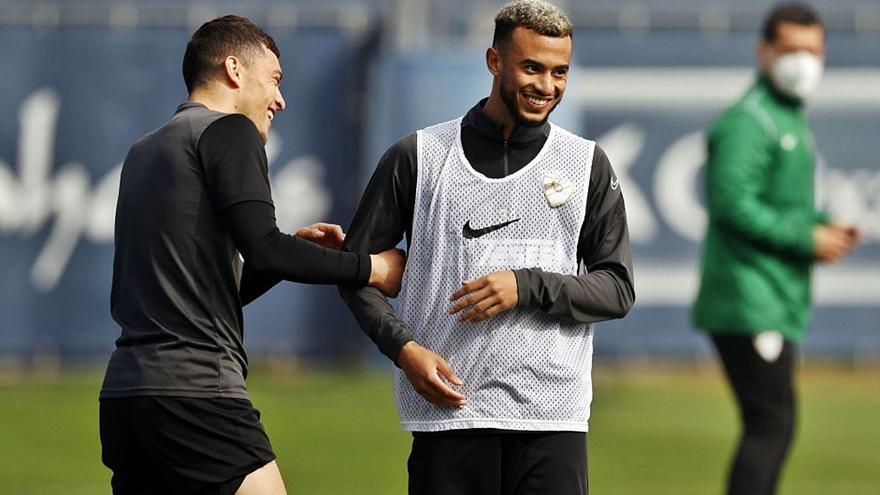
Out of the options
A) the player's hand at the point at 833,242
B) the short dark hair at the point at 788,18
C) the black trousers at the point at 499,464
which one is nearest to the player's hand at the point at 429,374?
the black trousers at the point at 499,464

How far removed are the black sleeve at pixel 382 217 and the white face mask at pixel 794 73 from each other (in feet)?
9.78

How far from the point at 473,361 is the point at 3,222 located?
12131mm

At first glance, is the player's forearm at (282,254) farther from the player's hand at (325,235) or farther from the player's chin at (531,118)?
the player's chin at (531,118)

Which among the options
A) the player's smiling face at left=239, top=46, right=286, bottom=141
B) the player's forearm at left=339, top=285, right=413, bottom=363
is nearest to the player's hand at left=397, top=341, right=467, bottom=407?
the player's forearm at left=339, top=285, right=413, bottom=363

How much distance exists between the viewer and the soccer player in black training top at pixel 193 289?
5117 millimetres

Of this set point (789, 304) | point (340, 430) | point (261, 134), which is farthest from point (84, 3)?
point (261, 134)

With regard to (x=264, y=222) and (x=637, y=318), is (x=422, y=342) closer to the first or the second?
(x=264, y=222)

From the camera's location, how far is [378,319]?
5.27m

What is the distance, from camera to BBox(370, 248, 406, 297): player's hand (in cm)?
529

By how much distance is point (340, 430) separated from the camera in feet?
42.9

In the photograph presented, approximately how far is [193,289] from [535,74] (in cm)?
112

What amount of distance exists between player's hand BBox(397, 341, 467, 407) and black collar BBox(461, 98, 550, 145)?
64 cm

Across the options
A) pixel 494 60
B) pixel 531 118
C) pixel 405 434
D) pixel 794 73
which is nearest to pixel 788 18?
pixel 794 73

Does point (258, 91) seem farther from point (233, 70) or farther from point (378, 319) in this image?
point (378, 319)
